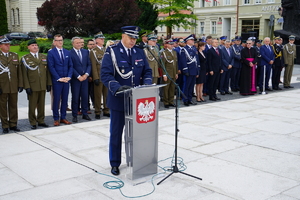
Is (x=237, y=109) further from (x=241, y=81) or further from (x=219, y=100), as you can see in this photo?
(x=241, y=81)

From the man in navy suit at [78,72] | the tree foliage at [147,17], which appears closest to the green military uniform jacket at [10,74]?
the man in navy suit at [78,72]

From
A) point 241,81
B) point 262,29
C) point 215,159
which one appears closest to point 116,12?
point 241,81

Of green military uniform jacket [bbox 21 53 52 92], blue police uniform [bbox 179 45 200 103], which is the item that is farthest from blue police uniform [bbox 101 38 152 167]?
blue police uniform [bbox 179 45 200 103]

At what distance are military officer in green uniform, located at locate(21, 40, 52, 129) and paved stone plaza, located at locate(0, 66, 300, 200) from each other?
1.91 ft

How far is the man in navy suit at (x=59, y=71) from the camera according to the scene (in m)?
8.32

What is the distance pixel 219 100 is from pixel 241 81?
1564mm

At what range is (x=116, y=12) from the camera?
25562 millimetres

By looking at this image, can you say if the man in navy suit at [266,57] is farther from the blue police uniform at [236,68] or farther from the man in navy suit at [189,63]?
the man in navy suit at [189,63]

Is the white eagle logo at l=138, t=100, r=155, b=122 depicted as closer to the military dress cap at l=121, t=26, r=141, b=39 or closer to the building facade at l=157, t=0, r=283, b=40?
the military dress cap at l=121, t=26, r=141, b=39

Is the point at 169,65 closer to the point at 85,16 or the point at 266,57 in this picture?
the point at 266,57

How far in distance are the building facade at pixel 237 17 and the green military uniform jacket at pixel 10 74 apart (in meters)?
36.3

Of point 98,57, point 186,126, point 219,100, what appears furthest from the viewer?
point 219,100

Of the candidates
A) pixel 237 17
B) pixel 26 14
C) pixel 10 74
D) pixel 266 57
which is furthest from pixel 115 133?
pixel 26 14

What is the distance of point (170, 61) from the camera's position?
10.6 meters
